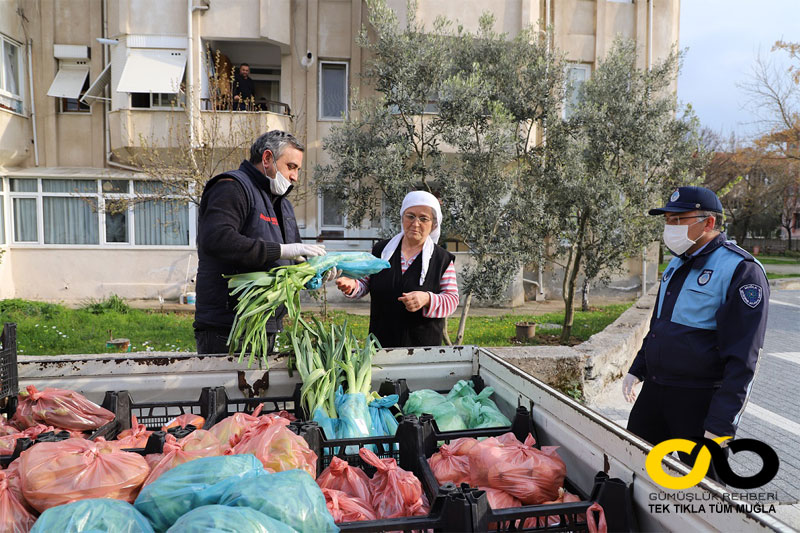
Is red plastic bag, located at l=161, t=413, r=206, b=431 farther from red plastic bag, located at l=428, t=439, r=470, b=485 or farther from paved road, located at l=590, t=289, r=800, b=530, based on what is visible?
paved road, located at l=590, t=289, r=800, b=530

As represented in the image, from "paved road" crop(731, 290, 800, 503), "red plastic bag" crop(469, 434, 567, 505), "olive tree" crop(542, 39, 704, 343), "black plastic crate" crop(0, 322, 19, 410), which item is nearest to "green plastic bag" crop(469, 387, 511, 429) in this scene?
"red plastic bag" crop(469, 434, 567, 505)

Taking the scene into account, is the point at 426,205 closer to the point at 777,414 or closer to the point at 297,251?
the point at 297,251

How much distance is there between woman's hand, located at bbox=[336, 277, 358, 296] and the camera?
3385 millimetres

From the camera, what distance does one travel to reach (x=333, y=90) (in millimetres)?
15023

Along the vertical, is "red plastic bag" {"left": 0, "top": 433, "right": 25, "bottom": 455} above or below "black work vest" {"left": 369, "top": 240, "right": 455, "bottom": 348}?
below

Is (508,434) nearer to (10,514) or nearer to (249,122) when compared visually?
(10,514)

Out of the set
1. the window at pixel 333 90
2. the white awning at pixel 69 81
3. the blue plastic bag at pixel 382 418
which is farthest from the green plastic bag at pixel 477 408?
the white awning at pixel 69 81

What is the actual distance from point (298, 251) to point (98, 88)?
14.1 meters

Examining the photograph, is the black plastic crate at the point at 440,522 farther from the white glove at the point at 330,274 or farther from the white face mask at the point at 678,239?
the white face mask at the point at 678,239

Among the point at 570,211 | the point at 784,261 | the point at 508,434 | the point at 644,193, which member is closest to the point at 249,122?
the point at 570,211

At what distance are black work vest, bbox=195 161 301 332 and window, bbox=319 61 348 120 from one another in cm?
1246

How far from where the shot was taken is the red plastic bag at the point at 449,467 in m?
1.80

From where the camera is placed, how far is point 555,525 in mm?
1481

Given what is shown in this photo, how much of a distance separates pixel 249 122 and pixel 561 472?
11.3 metres
